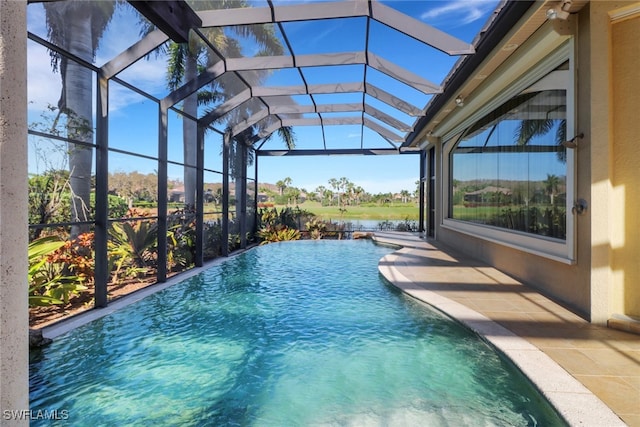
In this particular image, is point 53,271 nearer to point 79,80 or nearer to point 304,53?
point 79,80

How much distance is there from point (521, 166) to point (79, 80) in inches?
319

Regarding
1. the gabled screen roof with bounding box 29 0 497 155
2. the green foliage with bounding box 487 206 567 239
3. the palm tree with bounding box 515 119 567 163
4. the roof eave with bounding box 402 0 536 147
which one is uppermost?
the gabled screen roof with bounding box 29 0 497 155

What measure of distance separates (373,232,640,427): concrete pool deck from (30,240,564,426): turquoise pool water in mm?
158

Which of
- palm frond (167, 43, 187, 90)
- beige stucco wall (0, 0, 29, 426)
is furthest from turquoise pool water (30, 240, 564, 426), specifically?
palm frond (167, 43, 187, 90)

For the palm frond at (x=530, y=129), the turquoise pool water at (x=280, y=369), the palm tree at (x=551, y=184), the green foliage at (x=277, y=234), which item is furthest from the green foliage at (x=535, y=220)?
the green foliage at (x=277, y=234)

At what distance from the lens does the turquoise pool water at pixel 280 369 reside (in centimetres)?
260

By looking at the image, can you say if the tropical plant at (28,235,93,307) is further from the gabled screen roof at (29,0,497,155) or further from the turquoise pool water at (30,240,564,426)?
the gabled screen roof at (29,0,497,155)

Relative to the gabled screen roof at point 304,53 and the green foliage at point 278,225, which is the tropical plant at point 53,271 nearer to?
the gabled screen roof at point 304,53

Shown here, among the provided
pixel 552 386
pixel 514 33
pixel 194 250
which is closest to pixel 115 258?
pixel 194 250

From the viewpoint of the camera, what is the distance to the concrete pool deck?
241cm

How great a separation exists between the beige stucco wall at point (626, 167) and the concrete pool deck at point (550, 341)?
1.84ft

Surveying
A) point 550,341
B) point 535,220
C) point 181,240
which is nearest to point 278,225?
point 181,240

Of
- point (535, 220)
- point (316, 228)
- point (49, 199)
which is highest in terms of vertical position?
point (49, 199)

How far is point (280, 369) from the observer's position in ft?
11.0
